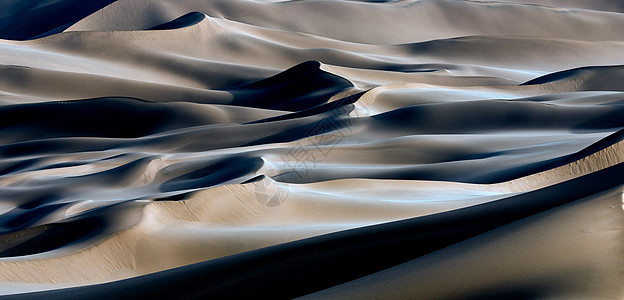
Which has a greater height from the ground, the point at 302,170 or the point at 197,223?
the point at 197,223

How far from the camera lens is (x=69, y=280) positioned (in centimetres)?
302

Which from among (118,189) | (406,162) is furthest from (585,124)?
(118,189)

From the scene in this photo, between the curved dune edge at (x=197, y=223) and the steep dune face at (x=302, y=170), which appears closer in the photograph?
the steep dune face at (x=302, y=170)

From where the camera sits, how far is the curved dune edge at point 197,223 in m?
3.07

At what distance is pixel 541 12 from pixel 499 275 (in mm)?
27639

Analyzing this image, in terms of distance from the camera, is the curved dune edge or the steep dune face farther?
the curved dune edge

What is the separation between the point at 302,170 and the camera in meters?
6.25

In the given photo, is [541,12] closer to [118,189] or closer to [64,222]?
[118,189]

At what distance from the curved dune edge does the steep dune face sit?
0.01 m

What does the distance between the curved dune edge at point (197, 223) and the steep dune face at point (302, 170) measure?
12 millimetres

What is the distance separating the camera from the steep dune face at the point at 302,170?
72.9 inches

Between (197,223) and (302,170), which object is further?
(302,170)

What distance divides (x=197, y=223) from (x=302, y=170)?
8.04ft

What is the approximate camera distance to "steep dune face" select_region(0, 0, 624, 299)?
185 centimetres
